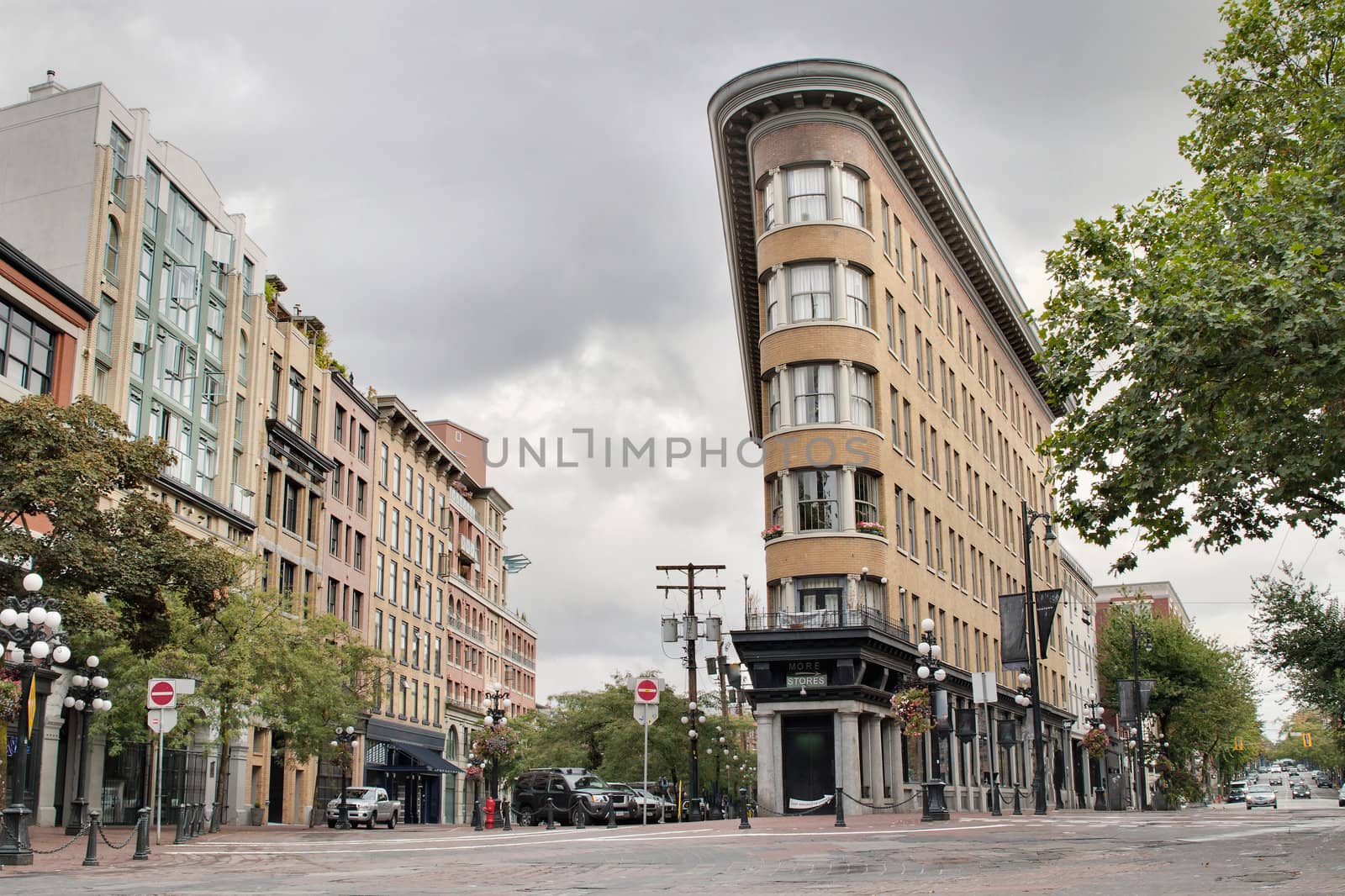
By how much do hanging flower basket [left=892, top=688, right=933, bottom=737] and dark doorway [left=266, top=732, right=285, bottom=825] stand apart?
3294 centimetres

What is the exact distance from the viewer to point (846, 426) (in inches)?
1780

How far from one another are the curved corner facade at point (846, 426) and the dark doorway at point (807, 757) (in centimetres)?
6

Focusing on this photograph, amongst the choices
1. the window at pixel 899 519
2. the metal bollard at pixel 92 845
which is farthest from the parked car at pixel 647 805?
the metal bollard at pixel 92 845

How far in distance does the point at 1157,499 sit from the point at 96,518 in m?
23.0

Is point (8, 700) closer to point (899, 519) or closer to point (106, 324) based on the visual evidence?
point (106, 324)

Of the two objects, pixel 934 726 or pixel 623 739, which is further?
pixel 623 739

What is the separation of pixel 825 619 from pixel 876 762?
5.23 m

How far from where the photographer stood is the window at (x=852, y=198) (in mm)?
47156

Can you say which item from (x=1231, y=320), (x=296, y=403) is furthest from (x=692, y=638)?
(x=1231, y=320)

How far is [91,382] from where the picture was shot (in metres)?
42.9

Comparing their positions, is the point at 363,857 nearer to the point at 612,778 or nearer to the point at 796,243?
the point at 796,243

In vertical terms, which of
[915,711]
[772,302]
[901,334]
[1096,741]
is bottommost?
[1096,741]

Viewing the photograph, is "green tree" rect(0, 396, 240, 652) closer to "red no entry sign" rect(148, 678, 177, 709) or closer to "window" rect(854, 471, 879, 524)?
"red no entry sign" rect(148, 678, 177, 709)

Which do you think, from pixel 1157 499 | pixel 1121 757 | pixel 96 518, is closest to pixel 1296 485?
pixel 1157 499
